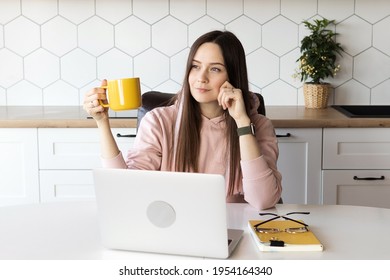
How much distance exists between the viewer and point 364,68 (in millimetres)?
3236

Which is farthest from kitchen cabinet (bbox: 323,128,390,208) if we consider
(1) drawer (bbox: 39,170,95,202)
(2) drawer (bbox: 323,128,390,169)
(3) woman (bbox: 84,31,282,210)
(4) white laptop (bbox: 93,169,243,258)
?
(4) white laptop (bbox: 93,169,243,258)

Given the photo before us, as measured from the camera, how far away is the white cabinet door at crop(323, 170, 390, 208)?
2.79 meters

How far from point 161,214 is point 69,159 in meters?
1.61

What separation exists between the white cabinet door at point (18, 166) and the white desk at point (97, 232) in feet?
3.67

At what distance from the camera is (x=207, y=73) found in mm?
1947

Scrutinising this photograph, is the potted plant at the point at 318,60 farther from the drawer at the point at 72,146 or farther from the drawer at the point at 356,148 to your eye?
the drawer at the point at 72,146

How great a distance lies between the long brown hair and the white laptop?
2.18 feet

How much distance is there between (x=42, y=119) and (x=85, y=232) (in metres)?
1.39

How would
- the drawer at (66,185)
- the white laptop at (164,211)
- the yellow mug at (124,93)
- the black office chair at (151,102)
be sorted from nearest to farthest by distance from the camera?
1. the white laptop at (164,211)
2. the yellow mug at (124,93)
3. the black office chair at (151,102)
4. the drawer at (66,185)

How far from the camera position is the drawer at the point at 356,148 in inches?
108

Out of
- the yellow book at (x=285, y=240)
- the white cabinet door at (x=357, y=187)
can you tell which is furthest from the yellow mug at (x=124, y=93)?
the white cabinet door at (x=357, y=187)

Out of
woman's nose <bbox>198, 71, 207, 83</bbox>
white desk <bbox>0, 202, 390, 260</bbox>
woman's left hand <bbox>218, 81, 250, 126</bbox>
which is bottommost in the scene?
white desk <bbox>0, 202, 390, 260</bbox>

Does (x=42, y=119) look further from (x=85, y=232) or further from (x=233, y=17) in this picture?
(x=85, y=232)

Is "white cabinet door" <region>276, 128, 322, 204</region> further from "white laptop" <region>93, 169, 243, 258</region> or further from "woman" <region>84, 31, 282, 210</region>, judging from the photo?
"white laptop" <region>93, 169, 243, 258</region>
